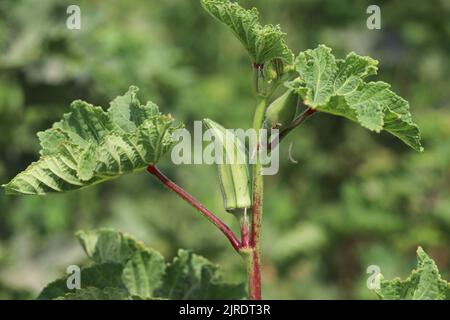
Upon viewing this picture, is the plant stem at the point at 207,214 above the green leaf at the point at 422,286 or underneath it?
above

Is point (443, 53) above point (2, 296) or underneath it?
above

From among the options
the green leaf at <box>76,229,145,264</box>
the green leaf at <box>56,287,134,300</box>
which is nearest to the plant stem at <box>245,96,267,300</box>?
the green leaf at <box>56,287,134,300</box>

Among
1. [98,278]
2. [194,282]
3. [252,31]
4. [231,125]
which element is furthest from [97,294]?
[231,125]

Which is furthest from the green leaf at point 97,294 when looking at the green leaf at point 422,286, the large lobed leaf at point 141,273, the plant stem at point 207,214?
the green leaf at point 422,286

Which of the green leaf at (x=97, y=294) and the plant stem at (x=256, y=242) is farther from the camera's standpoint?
the green leaf at (x=97, y=294)

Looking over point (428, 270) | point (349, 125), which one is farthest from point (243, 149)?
point (349, 125)

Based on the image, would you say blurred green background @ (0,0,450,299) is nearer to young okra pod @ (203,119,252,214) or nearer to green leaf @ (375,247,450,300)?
young okra pod @ (203,119,252,214)

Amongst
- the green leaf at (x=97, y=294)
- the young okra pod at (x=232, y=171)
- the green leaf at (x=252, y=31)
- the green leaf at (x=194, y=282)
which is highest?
the green leaf at (x=252, y=31)

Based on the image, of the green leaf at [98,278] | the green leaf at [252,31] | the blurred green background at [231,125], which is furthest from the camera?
the blurred green background at [231,125]

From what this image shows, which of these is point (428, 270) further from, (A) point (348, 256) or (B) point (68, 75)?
(A) point (348, 256)

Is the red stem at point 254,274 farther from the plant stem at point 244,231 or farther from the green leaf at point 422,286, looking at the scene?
the green leaf at point 422,286
